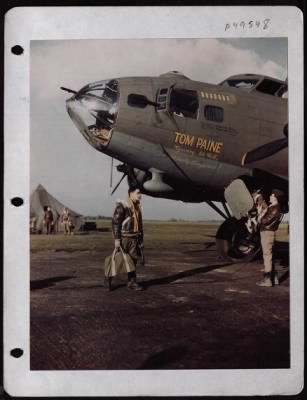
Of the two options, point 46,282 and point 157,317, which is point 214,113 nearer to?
point 157,317

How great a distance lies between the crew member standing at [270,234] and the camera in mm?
2689

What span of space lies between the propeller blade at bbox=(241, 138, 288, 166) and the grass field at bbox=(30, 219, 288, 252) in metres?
0.54

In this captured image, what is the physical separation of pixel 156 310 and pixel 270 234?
0.98 metres

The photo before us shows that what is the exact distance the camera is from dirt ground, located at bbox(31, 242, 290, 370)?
256 cm

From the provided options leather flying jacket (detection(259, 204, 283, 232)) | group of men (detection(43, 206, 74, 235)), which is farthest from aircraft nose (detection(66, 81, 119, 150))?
leather flying jacket (detection(259, 204, 283, 232))

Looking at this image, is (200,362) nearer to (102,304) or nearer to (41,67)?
(102,304)

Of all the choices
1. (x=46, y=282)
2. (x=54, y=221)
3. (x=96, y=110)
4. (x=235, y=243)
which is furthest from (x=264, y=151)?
(x=46, y=282)

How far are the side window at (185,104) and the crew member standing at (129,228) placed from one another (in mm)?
707

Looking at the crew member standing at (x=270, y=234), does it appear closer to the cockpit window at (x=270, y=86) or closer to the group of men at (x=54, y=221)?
the cockpit window at (x=270, y=86)

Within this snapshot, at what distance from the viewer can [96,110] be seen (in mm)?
2758

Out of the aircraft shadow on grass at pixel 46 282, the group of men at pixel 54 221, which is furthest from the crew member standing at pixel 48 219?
the aircraft shadow on grass at pixel 46 282

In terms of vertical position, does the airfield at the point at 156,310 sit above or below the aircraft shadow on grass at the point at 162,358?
above

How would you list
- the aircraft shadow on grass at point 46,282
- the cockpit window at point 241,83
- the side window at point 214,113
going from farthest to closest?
the side window at point 214,113
the cockpit window at point 241,83
the aircraft shadow on grass at point 46,282

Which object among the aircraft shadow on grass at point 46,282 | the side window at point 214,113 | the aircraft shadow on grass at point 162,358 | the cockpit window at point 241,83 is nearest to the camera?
the aircraft shadow on grass at point 162,358
